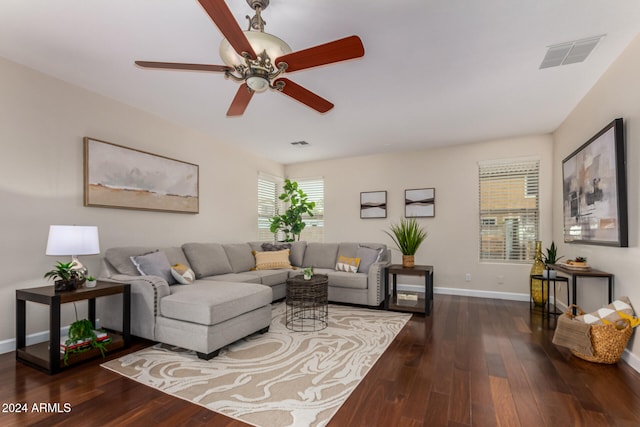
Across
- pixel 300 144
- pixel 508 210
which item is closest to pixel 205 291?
pixel 300 144

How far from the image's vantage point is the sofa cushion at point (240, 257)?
15.6ft

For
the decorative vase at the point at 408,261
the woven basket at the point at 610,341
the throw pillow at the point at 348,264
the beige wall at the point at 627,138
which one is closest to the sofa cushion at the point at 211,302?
the throw pillow at the point at 348,264

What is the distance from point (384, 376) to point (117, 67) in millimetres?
3588

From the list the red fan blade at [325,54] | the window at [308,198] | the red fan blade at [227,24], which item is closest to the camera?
the red fan blade at [227,24]

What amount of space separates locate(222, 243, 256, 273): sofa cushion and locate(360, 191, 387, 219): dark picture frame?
242 centimetres

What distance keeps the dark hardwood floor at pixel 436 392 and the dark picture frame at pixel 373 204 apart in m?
3.27

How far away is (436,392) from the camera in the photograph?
219cm

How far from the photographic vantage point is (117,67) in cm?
296

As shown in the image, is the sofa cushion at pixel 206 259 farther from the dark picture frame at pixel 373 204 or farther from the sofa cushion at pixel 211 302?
the dark picture frame at pixel 373 204

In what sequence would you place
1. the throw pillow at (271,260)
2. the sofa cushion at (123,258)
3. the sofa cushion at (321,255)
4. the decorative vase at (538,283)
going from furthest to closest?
the sofa cushion at (321,255) → the throw pillow at (271,260) → the decorative vase at (538,283) → the sofa cushion at (123,258)

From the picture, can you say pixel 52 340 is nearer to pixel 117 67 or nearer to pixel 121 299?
pixel 121 299

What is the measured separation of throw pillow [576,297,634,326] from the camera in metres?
2.62

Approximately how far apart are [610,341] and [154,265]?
432 cm

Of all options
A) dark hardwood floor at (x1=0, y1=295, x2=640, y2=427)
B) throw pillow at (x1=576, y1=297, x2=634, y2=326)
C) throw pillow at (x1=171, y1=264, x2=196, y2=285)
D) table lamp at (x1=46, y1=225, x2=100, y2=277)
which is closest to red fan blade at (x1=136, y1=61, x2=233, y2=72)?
table lamp at (x1=46, y1=225, x2=100, y2=277)
